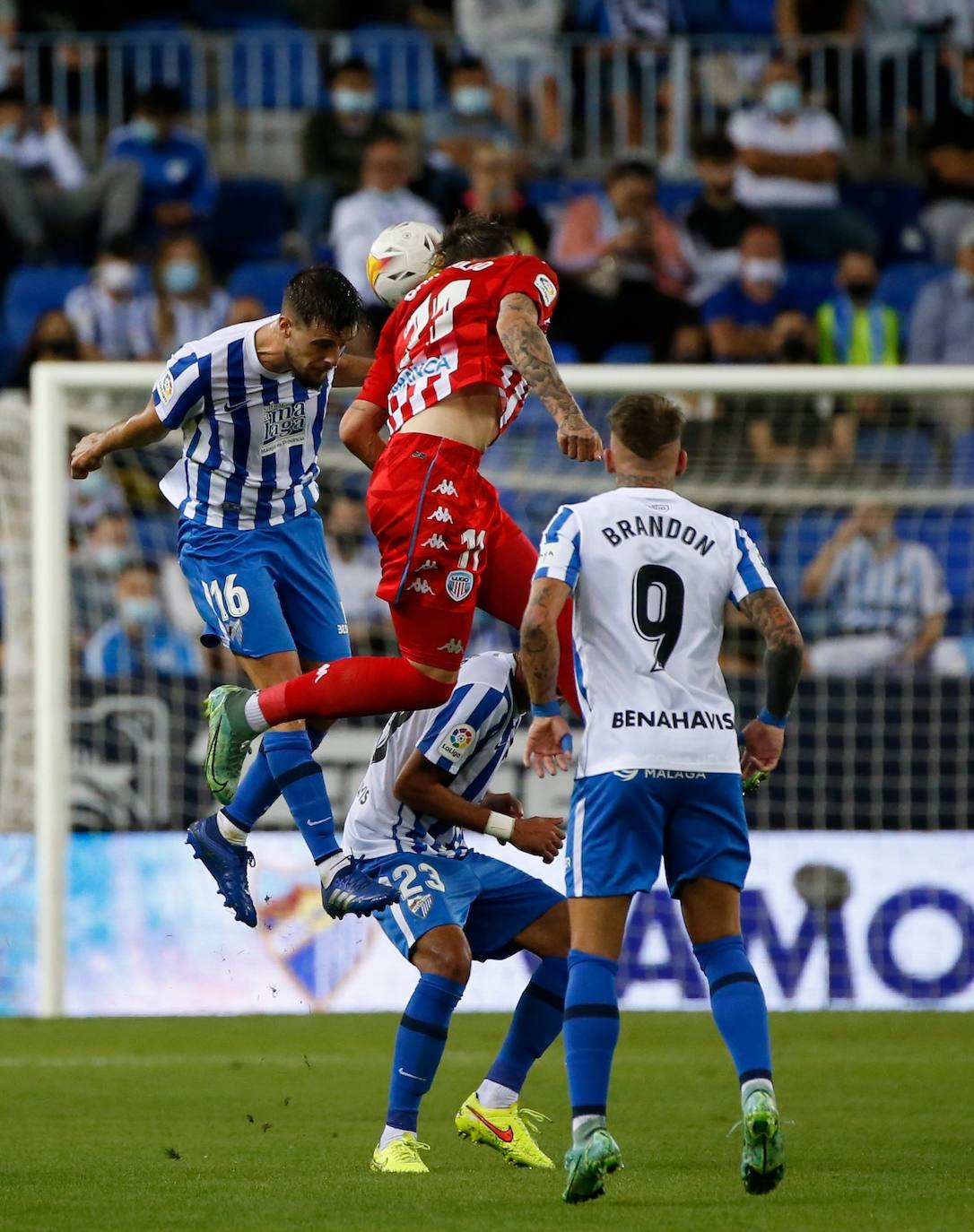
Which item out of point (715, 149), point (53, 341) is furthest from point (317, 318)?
point (715, 149)

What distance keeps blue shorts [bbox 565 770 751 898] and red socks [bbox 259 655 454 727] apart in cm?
110

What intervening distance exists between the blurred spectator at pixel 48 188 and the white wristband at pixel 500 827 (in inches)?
395

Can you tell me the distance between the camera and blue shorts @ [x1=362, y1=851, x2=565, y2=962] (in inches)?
257

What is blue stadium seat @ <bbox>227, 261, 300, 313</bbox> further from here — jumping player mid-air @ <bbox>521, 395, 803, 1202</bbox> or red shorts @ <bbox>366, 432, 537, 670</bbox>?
jumping player mid-air @ <bbox>521, 395, 803, 1202</bbox>

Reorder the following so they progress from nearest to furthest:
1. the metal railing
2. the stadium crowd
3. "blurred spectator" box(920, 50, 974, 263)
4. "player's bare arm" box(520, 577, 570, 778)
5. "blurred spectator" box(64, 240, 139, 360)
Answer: "player's bare arm" box(520, 577, 570, 778), the stadium crowd, "blurred spectator" box(64, 240, 139, 360), "blurred spectator" box(920, 50, 974, 263), the metal railing

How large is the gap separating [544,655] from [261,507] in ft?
6.16

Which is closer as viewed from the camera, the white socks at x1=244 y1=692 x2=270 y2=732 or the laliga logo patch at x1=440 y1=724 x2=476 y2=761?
the laliga logo patch at x1=440 y1=724 x2=476 y2=761

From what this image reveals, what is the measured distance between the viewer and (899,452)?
12.9 m

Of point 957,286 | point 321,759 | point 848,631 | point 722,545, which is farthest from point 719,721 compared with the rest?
point 957,286

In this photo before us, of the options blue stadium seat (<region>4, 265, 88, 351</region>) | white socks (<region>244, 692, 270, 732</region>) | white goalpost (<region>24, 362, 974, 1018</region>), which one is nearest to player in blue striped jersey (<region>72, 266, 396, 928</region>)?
white socks (<region>244, 692, 270, 732</region>)

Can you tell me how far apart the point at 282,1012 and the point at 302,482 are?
206 inches

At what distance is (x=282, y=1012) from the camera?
11.8 metres

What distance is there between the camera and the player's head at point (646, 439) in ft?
19.0

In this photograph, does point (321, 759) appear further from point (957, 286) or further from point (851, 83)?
point (851, 83)
